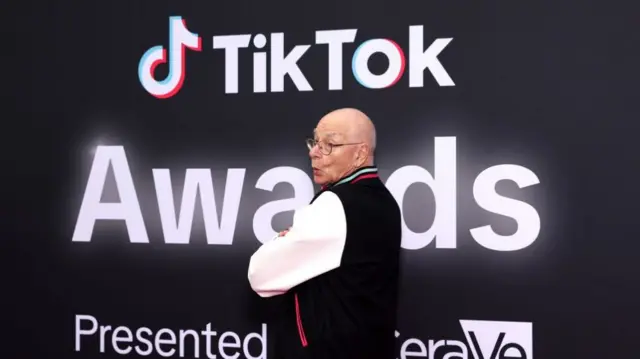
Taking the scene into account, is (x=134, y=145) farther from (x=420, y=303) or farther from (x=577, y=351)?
(x=577, y=351)

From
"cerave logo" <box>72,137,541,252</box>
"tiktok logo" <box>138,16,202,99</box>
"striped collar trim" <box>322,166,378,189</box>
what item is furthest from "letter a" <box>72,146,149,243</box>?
"striped collar trim" <box>322,166,378,189</box>

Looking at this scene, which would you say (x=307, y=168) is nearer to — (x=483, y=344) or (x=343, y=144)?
(x=343, y=144)

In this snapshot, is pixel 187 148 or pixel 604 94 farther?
pixel 187 148

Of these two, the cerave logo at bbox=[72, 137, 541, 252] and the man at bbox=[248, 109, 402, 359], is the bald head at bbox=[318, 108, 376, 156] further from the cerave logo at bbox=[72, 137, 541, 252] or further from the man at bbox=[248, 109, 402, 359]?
the cerave logo at bbox=[72, 137, 541, 252]

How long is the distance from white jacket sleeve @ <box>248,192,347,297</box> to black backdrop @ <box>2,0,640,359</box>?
67cm

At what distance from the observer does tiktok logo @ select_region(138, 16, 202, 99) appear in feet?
9.66

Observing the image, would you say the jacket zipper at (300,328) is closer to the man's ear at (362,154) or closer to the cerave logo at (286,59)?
the man's ear at (362,154)

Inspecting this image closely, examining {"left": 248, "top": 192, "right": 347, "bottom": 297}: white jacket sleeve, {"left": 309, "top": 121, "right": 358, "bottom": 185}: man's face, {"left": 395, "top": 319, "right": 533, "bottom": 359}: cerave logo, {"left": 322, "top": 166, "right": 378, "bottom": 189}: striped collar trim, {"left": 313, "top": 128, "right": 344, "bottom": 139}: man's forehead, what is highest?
{"left": 313, "top": 128, "right": 344, "bottom": 139}: man's forehead

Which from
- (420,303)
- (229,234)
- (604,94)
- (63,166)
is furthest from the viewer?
(63,166)

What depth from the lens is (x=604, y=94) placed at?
99.6 inches

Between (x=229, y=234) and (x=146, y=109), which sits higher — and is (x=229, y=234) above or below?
below

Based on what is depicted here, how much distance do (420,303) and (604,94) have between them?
93cm

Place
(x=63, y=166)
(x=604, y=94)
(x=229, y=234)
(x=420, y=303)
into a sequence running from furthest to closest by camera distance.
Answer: (x=63, y=166)
(x=229, y=234)
(x=420, y=303)
(x=604, y=94)

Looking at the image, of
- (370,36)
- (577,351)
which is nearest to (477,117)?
(370,36)
